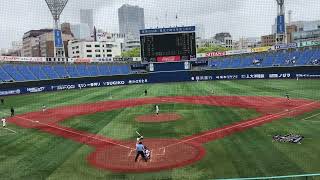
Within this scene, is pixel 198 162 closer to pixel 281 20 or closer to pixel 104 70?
pixel 281 20

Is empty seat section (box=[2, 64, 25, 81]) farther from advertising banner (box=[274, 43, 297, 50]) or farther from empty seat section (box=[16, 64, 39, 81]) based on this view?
advertising banner (box=[274, 43, 297, 50])

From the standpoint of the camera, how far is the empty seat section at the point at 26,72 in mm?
60209

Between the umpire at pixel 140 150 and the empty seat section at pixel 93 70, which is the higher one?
the empty seat section at pixel 93 70

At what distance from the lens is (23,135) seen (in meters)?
24.9

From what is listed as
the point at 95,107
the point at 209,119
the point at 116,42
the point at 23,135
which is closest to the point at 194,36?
the point at 95,107

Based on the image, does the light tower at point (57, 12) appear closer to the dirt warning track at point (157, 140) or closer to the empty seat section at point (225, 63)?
the dirt warning track at point (157, 140)

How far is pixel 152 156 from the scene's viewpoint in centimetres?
1814

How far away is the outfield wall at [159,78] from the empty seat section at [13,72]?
11.1 ft

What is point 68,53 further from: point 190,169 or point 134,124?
point 190,169

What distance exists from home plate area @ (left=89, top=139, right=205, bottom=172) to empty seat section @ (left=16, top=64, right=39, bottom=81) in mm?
43211

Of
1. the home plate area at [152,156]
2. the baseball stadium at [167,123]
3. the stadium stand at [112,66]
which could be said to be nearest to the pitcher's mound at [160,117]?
the baseball stadium at [167,123]

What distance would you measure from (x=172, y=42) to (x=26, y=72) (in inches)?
991

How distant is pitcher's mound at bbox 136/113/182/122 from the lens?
1107 inches

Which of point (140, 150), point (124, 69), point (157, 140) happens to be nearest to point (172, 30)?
point (124, 69)
